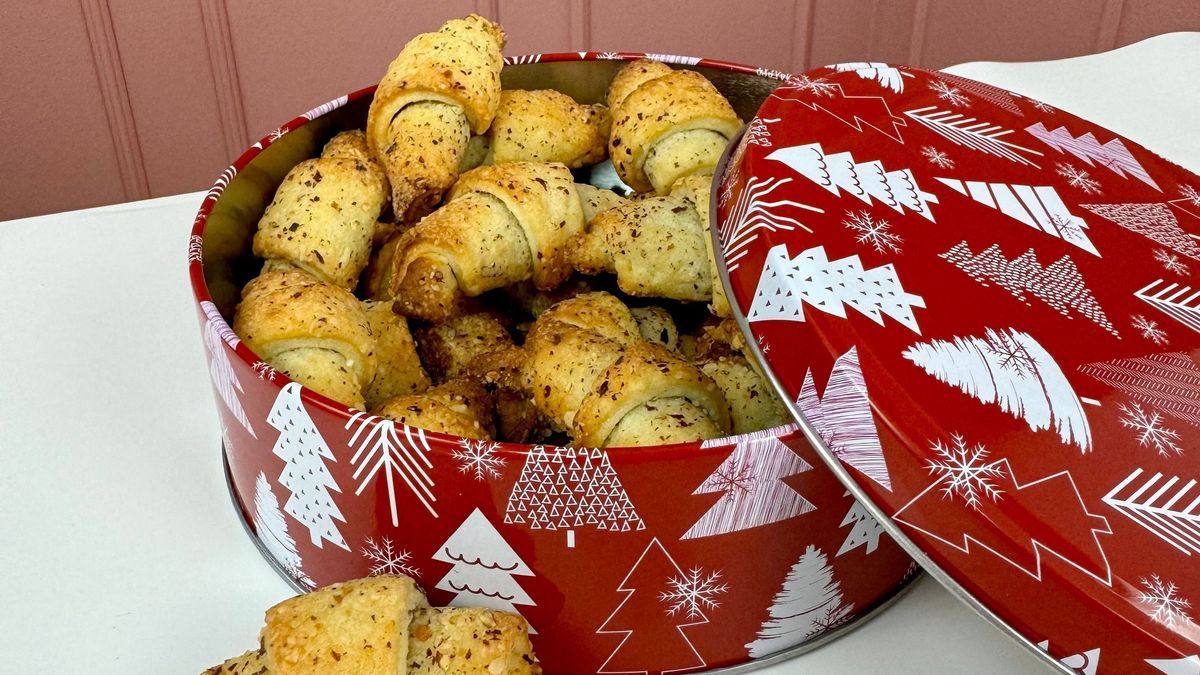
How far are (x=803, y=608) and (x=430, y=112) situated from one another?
16.8 inches

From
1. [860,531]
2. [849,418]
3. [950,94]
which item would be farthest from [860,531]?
[950,94]

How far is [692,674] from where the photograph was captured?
2.00 feet

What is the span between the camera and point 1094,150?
700 mm

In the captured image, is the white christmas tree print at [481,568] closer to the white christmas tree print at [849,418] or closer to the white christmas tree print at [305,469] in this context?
the white christmas tree print at [305,469]

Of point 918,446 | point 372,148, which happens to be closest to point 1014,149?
point 918,446

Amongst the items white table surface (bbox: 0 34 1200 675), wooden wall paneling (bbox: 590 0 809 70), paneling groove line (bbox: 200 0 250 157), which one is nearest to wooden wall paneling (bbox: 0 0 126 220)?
paneling groove line (bbox: 200 0 250 157)

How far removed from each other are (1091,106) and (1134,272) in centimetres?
79

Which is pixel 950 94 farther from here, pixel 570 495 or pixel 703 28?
pixel 703 28

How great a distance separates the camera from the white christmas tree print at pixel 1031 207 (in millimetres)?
586

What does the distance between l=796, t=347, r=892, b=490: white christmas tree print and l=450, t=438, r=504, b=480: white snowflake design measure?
153 mm

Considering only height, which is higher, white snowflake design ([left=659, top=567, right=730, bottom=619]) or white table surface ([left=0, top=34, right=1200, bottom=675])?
white snowflake design ([left=659, top=567, right=730, bottom=619])

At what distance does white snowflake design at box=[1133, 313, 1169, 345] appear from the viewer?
52cm

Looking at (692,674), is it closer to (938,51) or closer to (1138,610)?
(1138,610)

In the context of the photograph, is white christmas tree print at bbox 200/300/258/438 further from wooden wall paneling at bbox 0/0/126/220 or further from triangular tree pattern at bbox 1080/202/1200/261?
wooden wall paneling at bbox 0/0/126/220
